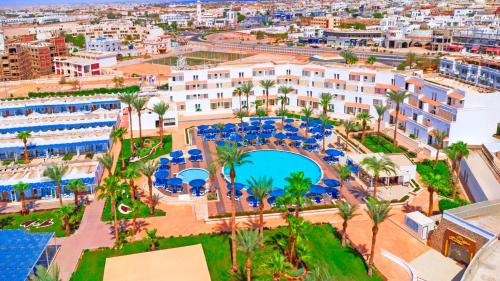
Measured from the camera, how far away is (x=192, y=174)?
53812 mm

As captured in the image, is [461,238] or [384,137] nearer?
[461,238]

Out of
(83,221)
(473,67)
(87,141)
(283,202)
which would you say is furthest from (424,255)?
(473,67)

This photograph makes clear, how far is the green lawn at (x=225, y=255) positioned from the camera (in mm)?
33531

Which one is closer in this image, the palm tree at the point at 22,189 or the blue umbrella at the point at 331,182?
the palm tree at the point at 22,189

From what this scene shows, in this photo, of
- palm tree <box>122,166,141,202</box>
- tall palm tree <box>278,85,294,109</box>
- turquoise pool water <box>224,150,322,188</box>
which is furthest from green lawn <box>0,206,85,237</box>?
tall palm tree <box>278,85,294,109</box>

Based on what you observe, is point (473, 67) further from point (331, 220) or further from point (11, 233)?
point (11, 233)

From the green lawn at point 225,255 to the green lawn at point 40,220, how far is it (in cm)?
599

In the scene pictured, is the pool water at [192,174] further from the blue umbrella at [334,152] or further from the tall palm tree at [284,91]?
the tall palm tree at [284,91]

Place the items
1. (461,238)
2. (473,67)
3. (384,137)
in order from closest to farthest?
(461,238) → (384,137) → (473,67)

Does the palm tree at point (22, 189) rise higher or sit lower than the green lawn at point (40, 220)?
higher

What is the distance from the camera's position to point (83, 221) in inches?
1671

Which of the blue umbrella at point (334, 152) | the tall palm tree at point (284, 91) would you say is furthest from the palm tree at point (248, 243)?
the tall palm tree at point (284, 91)

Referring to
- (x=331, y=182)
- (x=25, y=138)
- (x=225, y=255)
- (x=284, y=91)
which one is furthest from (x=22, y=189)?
(x=284, y=91)

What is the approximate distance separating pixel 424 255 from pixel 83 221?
1271 inches
